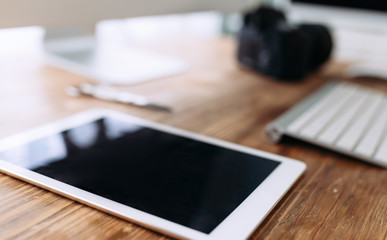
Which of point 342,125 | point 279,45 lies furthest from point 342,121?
point 279,45

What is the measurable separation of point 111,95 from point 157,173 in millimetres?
314

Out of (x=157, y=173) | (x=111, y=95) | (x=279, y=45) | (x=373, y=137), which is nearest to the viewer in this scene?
(x=157, y=173)

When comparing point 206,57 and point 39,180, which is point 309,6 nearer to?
point 206,57

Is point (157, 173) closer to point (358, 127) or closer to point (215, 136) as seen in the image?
point (215, 136)

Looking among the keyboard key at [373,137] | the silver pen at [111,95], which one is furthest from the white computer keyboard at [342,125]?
the silver pen at [111,95]

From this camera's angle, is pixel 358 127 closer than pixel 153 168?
No

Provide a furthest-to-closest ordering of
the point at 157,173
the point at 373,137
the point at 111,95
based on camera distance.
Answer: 1. the point at 111,95
2. the point at 373,137
3. the point at 157,173

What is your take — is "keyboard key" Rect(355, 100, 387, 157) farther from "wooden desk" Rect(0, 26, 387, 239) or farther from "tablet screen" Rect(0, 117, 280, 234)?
"tablet screen" Rect(0, 117, 280, 234)

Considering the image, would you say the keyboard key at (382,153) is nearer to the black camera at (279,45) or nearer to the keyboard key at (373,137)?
the keyboard key at (373,137)

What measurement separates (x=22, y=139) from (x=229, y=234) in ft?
1.06

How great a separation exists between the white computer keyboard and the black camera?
164 millimetres

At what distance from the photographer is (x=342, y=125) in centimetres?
63

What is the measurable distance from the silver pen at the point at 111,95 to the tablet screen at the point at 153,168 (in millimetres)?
117

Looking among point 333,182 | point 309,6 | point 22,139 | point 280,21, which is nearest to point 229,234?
point 333,182
